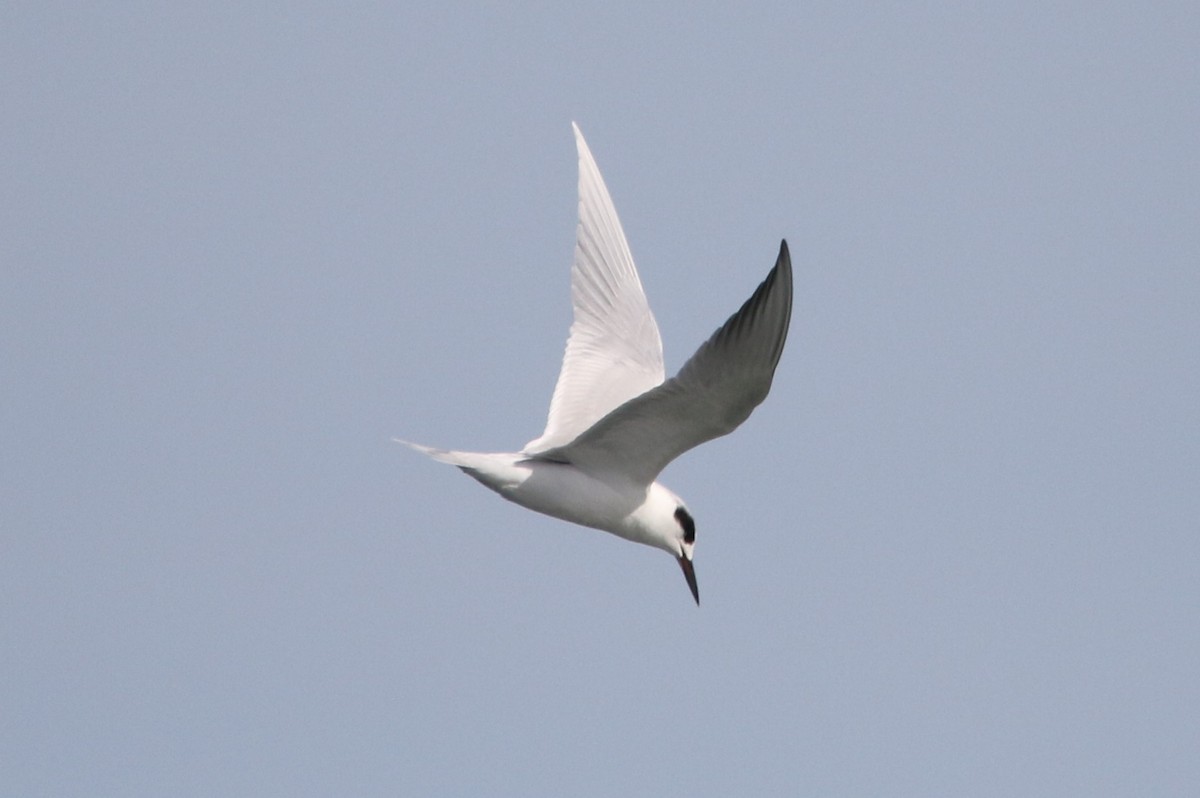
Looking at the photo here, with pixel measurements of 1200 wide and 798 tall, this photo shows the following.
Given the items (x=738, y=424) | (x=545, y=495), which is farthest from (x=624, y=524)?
(x=738, y=424)

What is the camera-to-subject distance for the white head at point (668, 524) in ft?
29.6

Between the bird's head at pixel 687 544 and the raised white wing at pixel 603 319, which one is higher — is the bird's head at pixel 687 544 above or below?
below

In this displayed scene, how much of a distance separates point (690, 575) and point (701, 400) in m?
2.20

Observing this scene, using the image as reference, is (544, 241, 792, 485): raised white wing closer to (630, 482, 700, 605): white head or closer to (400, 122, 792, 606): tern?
(400, 122, 792, 606): tern

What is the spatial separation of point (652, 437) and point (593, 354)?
2164 millimetres

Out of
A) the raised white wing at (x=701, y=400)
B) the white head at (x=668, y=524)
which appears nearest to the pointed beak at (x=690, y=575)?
the white head at (x=668, y=524)

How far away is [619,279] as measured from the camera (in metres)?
10.8

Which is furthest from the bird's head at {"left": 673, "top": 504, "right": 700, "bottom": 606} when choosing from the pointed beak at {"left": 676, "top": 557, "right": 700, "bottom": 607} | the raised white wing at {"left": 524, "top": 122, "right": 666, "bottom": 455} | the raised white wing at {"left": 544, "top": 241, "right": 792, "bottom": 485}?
the raised white wing at {"left": 524, "top": 122, "right": 666, "bottom": 455}

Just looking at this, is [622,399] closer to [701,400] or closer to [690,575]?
[690,575]

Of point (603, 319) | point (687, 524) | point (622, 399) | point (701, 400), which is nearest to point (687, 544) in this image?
point (687, 524)

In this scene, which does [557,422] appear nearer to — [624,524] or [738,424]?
[624,524]

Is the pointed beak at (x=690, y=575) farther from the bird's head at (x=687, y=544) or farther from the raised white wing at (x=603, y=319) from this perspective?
the raised white wing at (x=603, y=319)

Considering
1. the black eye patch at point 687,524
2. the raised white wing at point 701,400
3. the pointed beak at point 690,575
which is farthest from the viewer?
the pointed beak at point 690,575

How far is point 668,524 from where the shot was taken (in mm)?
9195
